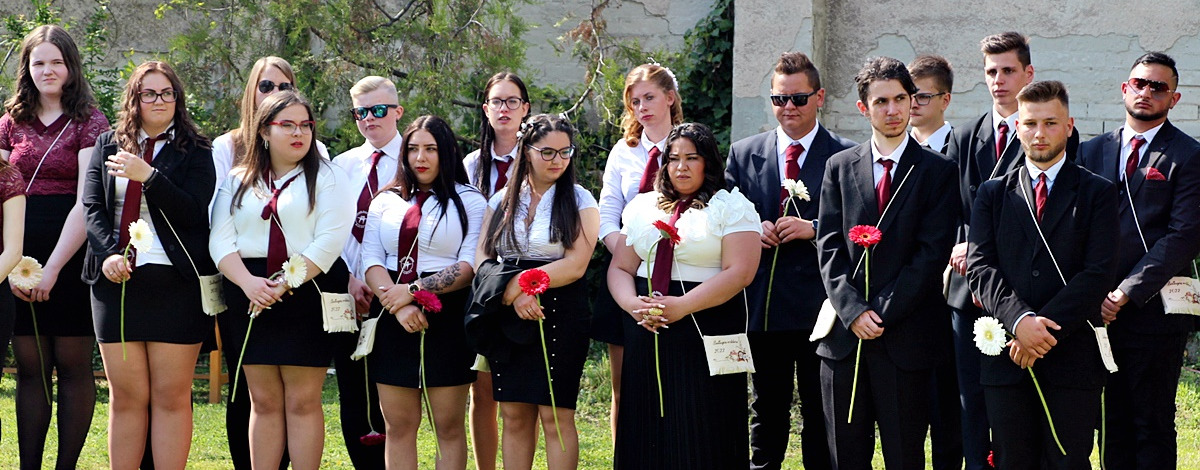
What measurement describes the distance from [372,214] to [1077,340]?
114 inches

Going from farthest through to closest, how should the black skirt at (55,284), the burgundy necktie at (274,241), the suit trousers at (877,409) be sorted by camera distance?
the black skirt at (55,284) < the burgundy necktie at (274,241) < the suit trousers at (877,409)

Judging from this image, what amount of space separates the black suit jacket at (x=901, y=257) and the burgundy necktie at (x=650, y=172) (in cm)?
91

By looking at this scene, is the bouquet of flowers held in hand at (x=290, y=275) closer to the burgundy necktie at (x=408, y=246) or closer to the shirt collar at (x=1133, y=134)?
the burgundy necktie at (x=408, y=246)

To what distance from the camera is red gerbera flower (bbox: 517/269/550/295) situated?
15.8 ft

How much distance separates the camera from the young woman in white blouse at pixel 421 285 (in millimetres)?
5070

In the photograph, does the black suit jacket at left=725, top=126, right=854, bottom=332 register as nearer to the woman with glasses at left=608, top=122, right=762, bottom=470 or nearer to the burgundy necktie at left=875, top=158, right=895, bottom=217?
the woman with glasses at left=608, top=122, right=762, bottom=470

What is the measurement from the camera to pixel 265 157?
512 cm

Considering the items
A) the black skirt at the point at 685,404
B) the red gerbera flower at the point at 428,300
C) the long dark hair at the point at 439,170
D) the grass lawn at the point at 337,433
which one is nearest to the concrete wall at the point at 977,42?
the grass lawn at the point at 337,433

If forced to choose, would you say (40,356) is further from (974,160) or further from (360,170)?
(974,160)

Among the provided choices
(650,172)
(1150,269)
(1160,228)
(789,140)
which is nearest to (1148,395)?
(1150,269)

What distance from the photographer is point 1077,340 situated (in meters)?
4.45

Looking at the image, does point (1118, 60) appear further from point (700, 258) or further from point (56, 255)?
point (56, 255)

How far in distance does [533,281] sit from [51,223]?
2.38 meters

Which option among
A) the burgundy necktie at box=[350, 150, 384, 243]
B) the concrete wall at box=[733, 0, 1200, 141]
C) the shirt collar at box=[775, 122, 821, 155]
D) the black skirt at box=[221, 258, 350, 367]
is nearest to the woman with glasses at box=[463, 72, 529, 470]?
the burgundy necktie at box=[350, 150, 384, 243]
